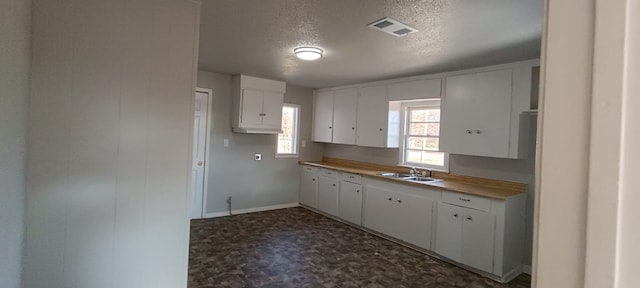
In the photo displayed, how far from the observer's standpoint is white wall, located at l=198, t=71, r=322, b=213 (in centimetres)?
481

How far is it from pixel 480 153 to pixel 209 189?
3.73m

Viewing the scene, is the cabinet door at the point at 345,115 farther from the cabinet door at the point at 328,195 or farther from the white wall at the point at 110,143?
the white wall at the point at 110,143

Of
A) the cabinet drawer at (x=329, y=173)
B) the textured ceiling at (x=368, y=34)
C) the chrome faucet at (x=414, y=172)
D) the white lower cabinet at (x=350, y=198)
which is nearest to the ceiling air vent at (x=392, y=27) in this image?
the textured ceiling at (x=368, y=34)

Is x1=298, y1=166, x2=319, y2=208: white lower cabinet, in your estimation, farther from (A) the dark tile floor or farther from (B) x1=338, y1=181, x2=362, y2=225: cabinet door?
(A) the dark tile floor

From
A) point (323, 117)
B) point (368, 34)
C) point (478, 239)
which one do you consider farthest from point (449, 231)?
point (323, 117)

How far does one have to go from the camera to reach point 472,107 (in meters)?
3.61

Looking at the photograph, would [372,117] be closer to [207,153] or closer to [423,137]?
[423,137]

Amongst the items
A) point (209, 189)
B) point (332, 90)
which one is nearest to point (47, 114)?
point (209, 189)

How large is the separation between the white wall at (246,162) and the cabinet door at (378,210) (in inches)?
70.1

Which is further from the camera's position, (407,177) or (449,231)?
(407,177)

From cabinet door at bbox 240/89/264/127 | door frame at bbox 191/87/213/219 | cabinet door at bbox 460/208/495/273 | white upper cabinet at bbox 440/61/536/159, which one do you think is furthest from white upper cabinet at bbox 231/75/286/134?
cabinet door at bbox 460/208/495/273

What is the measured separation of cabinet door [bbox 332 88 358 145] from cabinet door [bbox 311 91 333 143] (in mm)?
114

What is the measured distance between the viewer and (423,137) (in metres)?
4.52

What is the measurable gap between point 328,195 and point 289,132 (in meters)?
1.41
